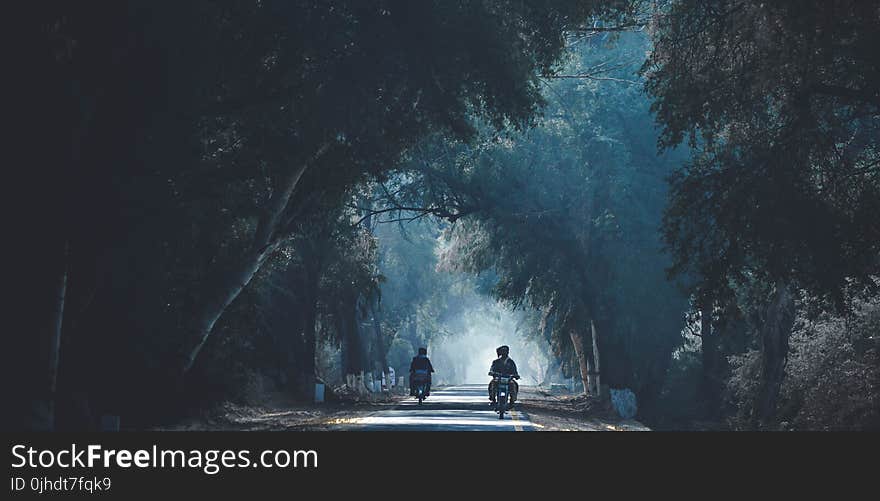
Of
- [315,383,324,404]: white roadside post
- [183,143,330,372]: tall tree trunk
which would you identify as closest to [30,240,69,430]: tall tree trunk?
[183,143,330,372]: tall tree trunk

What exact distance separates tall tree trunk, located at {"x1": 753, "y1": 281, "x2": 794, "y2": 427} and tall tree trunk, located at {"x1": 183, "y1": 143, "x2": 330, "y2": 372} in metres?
12.9

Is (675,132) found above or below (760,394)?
above

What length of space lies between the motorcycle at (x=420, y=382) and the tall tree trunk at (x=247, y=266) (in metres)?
11.7

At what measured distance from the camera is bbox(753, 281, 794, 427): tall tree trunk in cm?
3306

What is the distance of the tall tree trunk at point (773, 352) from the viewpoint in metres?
33.1

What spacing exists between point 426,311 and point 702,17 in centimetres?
7017

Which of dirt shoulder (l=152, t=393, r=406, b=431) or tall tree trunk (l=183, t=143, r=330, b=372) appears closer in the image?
dirt shoulder (l=152, t=393, r=406, b=431)

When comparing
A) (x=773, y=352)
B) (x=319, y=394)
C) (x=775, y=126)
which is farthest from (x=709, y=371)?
(x=775, y=126)

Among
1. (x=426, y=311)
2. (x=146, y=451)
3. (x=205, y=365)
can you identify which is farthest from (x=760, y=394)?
(x=426, y=311)

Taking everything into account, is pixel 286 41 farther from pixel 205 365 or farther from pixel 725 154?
pixel 205 365

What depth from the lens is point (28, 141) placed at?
1939 centimetres

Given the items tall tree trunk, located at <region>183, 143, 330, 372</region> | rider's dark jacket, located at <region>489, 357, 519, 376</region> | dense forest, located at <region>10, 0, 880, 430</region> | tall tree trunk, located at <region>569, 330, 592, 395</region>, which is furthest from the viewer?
tall tree trunk, located at <region>569, 330, 592, 395</region>

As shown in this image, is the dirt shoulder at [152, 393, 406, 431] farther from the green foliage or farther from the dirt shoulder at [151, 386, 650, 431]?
the green foliage

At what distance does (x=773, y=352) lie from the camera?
3359 centimetres
